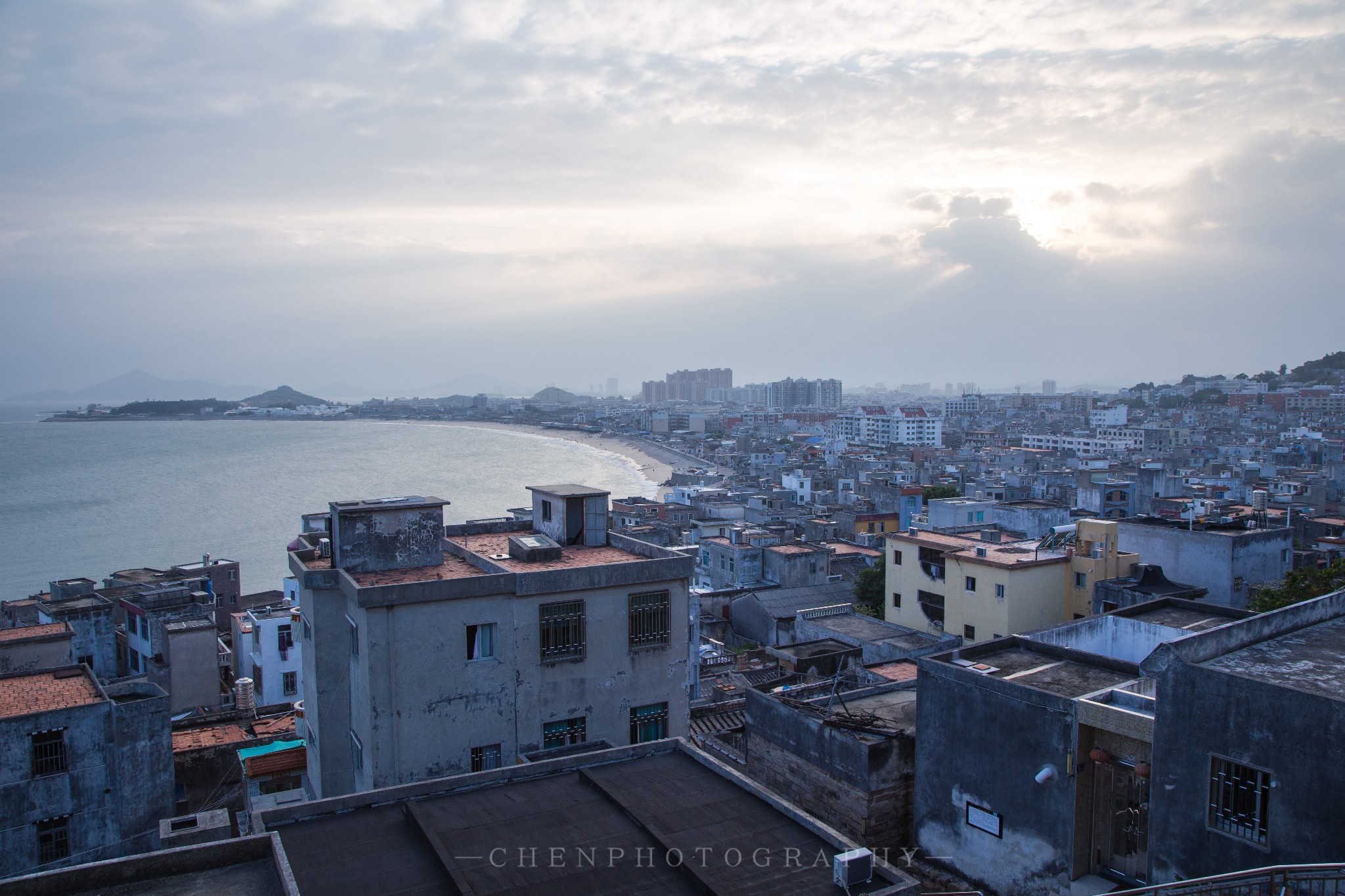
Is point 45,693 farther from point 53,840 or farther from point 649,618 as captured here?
point 649,618

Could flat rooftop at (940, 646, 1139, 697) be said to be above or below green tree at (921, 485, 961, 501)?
above

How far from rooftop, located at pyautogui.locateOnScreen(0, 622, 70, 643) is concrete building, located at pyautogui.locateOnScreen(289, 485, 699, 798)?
39.2 ft

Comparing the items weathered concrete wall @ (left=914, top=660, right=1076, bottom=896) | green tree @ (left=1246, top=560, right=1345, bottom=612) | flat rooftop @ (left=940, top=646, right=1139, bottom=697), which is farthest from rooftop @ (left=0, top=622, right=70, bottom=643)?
green tree @ (left=1246, top=560, right=1345, bottom=612)

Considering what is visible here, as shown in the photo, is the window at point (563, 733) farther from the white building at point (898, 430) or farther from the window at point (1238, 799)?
the white building at point (898, 430)

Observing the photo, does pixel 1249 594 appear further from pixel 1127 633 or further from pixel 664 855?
pixel 664 855

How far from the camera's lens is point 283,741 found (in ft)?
48.1

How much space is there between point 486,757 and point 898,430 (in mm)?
111344

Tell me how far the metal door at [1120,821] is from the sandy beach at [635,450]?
6210cm

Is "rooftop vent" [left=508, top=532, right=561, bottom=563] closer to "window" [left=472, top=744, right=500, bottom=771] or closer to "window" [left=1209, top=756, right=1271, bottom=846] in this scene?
"window" [left=472, top=744, right=500, bottom=771]

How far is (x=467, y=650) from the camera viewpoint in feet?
33.0

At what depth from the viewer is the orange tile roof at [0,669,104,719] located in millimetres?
12727

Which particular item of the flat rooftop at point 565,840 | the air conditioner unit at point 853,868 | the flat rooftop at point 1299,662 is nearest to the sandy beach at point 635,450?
the flat rooftop at point 1299,662

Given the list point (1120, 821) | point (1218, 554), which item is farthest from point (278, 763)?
point (1218, 554)

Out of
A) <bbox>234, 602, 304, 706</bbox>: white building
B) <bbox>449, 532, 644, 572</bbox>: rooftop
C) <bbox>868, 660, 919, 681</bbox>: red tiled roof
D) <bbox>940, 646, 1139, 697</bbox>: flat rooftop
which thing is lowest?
<bbox>234, 602, 304, 706</bbox>: white building
